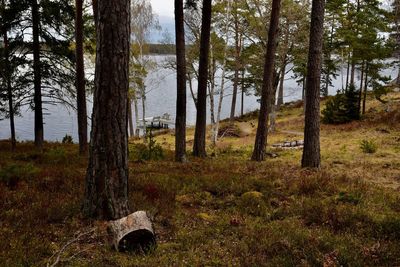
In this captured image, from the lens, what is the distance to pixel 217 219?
633 cm

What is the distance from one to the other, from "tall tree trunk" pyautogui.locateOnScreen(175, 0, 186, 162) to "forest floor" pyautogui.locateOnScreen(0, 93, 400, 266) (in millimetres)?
2964

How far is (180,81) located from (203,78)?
5.34 feet

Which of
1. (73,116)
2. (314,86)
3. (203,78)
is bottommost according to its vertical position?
(73,116)

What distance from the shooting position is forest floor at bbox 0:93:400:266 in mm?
4602

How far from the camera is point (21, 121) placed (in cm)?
5416

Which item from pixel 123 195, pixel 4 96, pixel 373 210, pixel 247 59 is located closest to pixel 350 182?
pixel 373 210

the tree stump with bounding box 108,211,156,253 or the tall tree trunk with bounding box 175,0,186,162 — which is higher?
the tall tree trunk with bounding box 175,0,186,162

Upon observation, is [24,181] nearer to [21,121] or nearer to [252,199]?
[252,199]

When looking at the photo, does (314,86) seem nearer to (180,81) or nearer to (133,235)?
(180,81)

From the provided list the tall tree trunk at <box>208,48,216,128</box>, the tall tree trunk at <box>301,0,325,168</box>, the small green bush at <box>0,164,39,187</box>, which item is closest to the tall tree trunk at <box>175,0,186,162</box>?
the tall tree trunk at <box>301,0,325,168</box>

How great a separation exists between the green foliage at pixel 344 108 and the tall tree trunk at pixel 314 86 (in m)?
16.6

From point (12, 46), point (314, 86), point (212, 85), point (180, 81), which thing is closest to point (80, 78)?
point (12, 46)

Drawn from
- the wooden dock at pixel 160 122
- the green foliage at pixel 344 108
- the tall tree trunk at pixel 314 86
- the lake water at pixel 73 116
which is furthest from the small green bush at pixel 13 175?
the wooden dock at pixel 160 122

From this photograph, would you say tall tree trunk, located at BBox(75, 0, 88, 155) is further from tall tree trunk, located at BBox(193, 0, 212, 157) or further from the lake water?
the lake water
